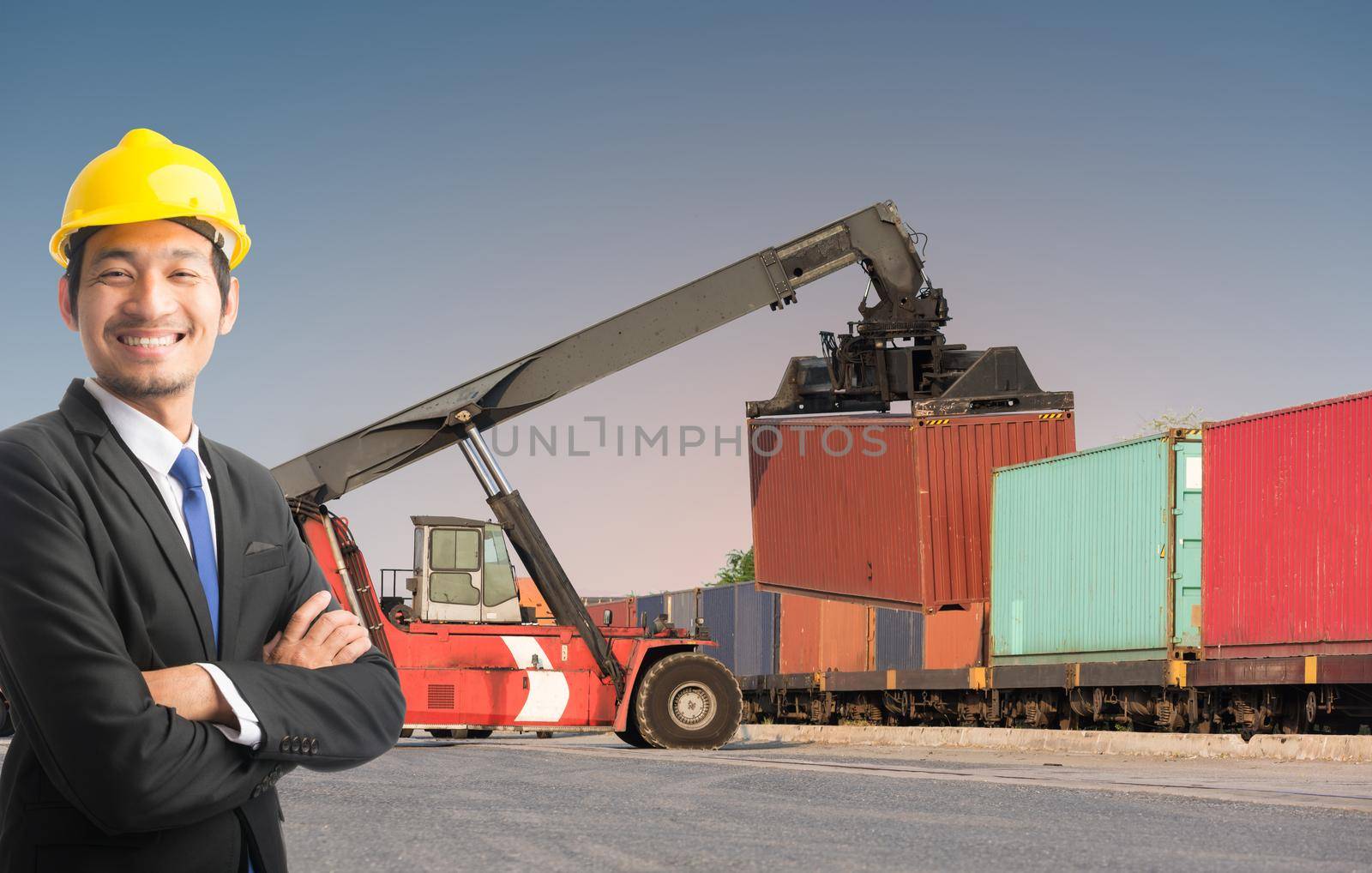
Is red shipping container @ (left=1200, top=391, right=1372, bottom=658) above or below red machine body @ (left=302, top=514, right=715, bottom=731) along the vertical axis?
above

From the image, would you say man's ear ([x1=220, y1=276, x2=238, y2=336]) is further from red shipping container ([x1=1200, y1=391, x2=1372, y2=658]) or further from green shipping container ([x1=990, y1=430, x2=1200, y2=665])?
green shipping container ([x1=990, y1=430, x2=1200, y2=665])

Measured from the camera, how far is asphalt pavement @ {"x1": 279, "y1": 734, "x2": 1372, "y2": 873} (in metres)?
6.27

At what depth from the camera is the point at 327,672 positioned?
214 cm

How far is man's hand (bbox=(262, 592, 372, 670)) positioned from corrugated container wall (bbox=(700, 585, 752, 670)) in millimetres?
30283

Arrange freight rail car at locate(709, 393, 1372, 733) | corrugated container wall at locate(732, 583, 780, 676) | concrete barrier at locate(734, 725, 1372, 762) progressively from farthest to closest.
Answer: corrugated container wall at locate(732, 583, 780, 676) → freight rail car at locate(709, 393, 1372, 733) → concrete barrier at locate(734, 725, 1372, 762)

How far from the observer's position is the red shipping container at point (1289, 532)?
47.2 feet

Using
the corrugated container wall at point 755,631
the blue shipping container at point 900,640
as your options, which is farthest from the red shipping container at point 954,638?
the corrugated container wall at point 755,631

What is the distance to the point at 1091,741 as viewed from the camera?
17609 millimetres

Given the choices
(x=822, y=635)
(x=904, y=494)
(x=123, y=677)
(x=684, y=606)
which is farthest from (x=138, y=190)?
(x=684, y=606)

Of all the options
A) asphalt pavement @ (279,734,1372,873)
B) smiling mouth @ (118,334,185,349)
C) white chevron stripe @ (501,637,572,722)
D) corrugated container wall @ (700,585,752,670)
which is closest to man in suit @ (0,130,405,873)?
smiling mouth @ (118,334,185,349)

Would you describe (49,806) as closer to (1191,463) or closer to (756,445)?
(1191,463)

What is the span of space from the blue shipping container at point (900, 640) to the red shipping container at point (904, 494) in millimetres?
2270

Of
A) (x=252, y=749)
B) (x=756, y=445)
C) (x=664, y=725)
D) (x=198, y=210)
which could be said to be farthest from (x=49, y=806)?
(x=756, y=445)

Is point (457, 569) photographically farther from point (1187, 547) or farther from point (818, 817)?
point (818, 817)
